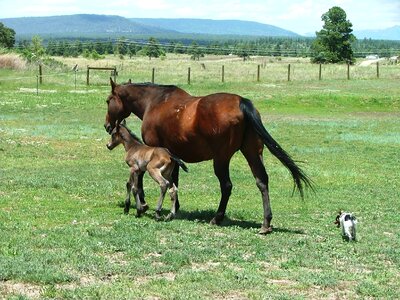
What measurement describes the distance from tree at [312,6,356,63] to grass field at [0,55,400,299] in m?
74.4

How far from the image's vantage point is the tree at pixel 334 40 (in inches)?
3939

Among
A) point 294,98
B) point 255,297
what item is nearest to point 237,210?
point 255,297

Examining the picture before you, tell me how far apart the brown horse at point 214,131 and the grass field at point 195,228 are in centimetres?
88

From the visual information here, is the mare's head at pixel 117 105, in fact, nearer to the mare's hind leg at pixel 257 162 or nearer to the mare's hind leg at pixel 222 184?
the mare's hind leg at pixel 222 184

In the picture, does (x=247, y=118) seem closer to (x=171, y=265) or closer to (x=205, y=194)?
(x=171, y=265)

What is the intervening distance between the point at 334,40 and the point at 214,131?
93.2 metres

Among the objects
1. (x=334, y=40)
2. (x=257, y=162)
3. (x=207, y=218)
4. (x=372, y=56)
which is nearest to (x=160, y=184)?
(x=207, y=218)

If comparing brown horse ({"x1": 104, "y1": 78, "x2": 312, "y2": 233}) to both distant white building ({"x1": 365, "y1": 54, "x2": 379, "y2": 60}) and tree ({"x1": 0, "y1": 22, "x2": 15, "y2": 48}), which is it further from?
distant white building ({"x1": 365, "y1": 54, "x2": 379, "y2": 60})

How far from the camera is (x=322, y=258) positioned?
8922mm

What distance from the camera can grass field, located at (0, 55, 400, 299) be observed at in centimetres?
739

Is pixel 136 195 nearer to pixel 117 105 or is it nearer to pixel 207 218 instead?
pixel 207 218

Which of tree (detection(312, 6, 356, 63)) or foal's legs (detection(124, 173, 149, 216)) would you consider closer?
foal's legs (detection(124, 173, 149, 216))

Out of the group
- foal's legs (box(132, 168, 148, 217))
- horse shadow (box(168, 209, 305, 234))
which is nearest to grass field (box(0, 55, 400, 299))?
horse shadow (box(168, 209, 305, 234))

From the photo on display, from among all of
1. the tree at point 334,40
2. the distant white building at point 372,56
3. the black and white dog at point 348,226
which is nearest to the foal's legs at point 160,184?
the black and white dog at point 348,226
